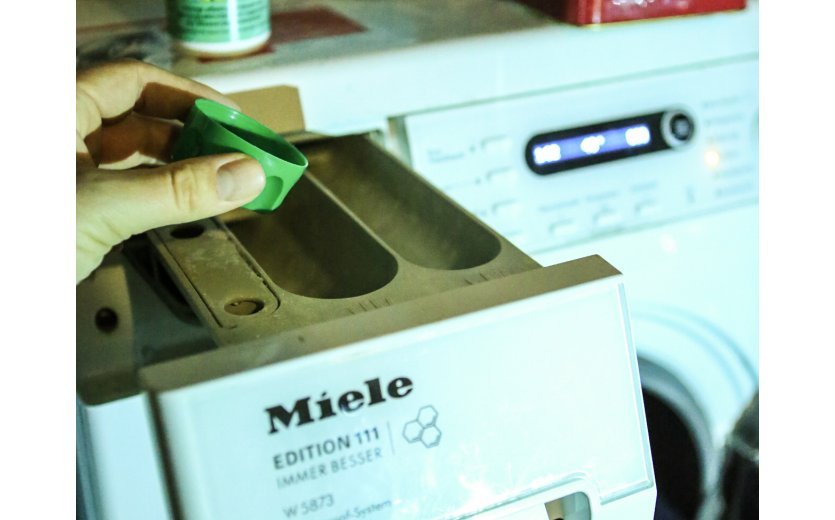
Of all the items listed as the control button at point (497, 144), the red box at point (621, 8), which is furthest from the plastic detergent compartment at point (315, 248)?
the red box at point (621, 8)

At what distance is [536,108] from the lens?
2.12 feet

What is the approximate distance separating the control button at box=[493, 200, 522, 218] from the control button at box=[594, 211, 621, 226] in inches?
2.7

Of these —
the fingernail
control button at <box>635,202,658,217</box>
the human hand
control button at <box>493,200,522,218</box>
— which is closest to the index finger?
the human hand

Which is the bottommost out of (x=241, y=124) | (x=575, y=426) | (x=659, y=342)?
(x=659, y=342)

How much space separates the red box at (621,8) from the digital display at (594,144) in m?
0.08

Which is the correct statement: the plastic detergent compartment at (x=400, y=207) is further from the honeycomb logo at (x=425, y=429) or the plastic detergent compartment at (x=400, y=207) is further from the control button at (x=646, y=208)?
the control button at (x=646, y=208)

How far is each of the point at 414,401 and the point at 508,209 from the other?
0.31 m

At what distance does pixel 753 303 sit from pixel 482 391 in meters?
0.51

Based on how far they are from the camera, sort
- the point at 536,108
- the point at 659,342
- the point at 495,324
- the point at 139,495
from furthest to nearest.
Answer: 1. the point at 659,342
2. the point at 536,108
3. the point at 139,495
4. the point at 495,324

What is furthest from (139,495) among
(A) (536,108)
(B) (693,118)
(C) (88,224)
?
(B) (693,118)

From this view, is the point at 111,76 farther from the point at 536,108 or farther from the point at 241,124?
the point at 536,108

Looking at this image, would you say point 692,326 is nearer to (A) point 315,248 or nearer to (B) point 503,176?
(B) point 503,176

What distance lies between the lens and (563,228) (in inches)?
26.2

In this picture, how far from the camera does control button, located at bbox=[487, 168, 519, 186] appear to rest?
2.10 feet
